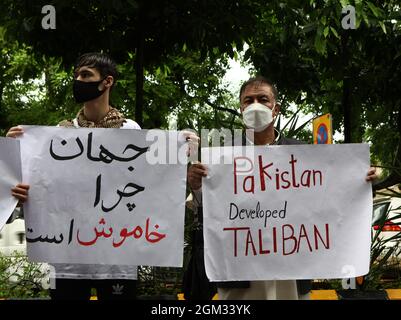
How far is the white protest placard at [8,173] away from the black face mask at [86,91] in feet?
1.19

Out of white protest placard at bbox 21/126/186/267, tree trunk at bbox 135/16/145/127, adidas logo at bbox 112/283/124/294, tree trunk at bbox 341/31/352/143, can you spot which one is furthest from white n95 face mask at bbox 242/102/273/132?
tree trunk at bbox 341/31/352/143

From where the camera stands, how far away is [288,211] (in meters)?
3.15

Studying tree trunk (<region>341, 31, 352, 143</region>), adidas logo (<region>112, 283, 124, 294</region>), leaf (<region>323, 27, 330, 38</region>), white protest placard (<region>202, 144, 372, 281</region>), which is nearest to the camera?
adidas logo (<region>112, 283, 124, 294</region>)

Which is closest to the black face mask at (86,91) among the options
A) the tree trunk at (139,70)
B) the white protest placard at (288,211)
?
the white protest placard at (288,211)

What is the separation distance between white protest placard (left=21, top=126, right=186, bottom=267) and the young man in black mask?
5 centimetres

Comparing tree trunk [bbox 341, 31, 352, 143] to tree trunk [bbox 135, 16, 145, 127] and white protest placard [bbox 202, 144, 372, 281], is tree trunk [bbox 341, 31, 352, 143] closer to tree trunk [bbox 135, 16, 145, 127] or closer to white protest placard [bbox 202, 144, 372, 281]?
tree trunk [bbox 135, 16, 145, 127]

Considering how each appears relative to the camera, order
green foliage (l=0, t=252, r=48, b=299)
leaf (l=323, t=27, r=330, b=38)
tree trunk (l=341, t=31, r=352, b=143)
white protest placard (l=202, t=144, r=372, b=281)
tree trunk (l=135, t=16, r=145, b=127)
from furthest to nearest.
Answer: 1. green foliage (l=0, t=252, r=48, b=299)
2. tree trunk (l=341, t=31, r=352, b=143)
3. tree trunk (l=135, t=16, r=145, b=127)
4. leaf (l=323, t=27, r=330, b=38)
5. white protest placard (l=202, t=144, r=372, b=281)

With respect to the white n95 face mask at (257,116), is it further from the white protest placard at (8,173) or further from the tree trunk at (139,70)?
the tree trunk at (139,70)

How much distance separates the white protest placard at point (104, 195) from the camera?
10.3 ft

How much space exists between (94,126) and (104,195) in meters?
0.33

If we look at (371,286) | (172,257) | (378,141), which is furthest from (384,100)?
(172,257)

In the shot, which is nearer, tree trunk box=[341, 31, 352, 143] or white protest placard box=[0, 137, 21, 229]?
white protest placard box=[0, 137, 21, 229]

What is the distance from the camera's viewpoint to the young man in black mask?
9.82 ft

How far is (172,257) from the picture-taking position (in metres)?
3.14
